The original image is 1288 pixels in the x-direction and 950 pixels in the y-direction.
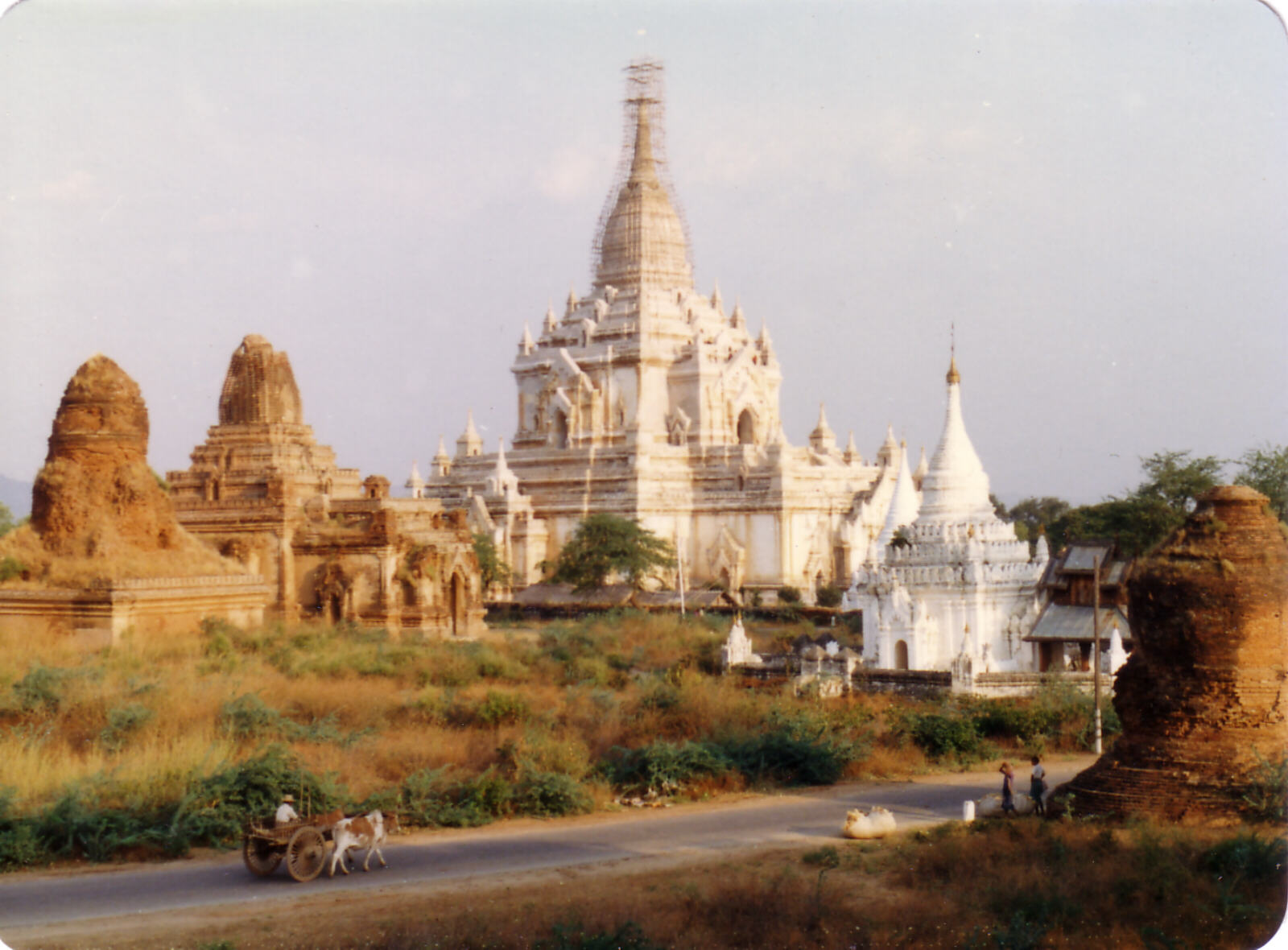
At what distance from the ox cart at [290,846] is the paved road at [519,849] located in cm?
13

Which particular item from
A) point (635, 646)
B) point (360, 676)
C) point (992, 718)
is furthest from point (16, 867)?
point (635, 646)

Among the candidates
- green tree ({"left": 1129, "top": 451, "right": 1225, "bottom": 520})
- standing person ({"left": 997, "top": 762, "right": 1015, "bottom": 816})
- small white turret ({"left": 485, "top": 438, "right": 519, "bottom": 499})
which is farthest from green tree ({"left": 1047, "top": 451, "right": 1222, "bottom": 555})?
small white turret ({"left": 485, "top": 438, "right": 519, "bottom": 499})

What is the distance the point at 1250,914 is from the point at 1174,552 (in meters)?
3.55

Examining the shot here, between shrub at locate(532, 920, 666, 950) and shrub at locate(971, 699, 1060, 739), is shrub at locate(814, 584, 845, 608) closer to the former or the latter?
shrub at locate(971, 699, 1060, 739)

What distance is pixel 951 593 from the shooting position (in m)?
26.7

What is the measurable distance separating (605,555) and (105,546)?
2098 cm

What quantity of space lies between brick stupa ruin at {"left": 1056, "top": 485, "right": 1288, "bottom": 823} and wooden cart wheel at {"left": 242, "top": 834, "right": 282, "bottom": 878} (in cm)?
732

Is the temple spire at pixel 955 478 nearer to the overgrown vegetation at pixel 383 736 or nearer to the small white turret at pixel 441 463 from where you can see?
the overgrown vegetation at pixel 383 736

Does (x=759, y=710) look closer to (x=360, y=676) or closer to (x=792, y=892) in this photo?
(x=360, y=676)

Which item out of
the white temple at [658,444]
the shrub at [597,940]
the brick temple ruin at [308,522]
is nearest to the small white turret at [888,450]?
the white temple at [658,444]

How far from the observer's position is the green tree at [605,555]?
43.5 metres

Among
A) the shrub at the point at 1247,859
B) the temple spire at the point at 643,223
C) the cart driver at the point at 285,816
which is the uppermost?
the temple spire at the point at 643,223

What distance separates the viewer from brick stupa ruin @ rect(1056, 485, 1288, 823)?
12.9 m

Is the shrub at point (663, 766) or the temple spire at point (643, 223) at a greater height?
the temple spire at point (643, 223)
